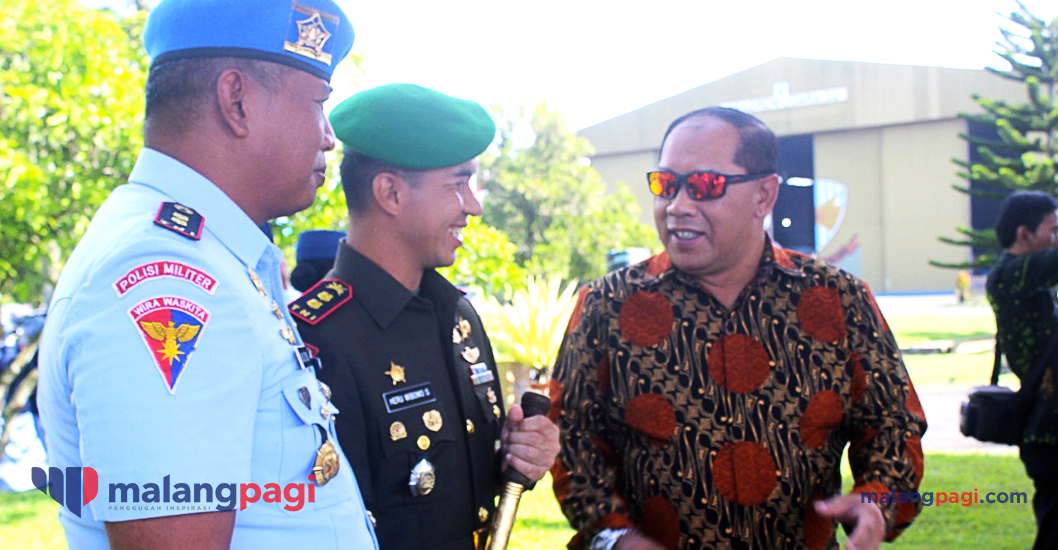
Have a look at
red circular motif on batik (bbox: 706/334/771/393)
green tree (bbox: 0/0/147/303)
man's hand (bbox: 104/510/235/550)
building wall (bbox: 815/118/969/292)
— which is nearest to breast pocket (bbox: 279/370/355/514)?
man's hand (bbox: 104/510/235/550)

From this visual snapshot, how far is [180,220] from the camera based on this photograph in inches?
48.1

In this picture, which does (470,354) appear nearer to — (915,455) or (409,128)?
(409,128)

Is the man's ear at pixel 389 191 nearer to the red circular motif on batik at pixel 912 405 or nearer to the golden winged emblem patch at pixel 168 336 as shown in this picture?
the golden winged emblem patch at pixel 168 336

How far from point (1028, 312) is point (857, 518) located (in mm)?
2920

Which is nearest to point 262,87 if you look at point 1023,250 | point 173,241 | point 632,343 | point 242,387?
point 173,241

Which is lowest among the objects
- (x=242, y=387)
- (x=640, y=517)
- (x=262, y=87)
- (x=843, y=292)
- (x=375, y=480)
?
(x=640, y=517)

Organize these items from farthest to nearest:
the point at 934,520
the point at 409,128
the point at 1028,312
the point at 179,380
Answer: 1. the point at 934,520
2. the point at 1028,312
3. the point at 409,128
4. the point at 179,380

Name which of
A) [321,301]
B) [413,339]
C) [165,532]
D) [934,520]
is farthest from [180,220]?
→ [934,520]

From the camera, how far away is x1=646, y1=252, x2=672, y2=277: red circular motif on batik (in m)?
2.49

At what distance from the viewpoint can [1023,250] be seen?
4645 mm

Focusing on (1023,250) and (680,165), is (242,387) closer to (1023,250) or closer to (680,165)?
(680,165)

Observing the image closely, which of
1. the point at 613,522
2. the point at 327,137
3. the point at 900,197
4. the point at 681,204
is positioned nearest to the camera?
the point at 327,137

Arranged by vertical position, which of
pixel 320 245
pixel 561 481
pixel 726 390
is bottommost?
pixel 561 481

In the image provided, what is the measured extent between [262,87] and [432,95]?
0.79 meters
